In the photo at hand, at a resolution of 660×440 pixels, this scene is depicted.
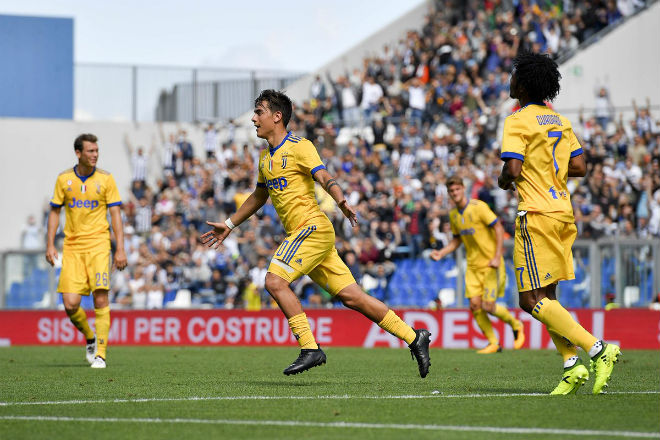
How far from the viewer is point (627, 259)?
19359 mm

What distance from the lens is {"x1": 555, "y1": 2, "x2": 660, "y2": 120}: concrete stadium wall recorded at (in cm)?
2809

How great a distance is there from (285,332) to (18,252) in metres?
5.95

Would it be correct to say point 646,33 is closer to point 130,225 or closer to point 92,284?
point 130,225

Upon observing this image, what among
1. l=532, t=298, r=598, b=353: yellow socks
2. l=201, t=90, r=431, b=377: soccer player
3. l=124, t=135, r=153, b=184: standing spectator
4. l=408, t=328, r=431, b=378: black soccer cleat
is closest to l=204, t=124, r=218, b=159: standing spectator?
l=124, t=135, r=153, b=184: standing spectator

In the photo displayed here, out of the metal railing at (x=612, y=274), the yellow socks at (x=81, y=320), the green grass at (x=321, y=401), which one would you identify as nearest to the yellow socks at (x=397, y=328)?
the green grass at (x=321, y=401)

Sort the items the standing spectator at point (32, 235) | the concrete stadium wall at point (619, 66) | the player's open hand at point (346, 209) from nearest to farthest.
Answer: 1. the player's open hand at point (346, 209)
2. the concrete stadium wall at point (619, 66)
3. the standing spectator at point (32, 235)

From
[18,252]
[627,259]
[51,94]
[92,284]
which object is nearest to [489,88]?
[627,259]

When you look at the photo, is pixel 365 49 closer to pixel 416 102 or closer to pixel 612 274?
pixel 416 102

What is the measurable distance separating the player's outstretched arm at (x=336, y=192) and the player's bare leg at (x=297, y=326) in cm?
93

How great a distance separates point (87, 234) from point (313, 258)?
424cm

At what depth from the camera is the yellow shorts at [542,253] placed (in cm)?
857

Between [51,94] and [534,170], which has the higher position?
[51,94]

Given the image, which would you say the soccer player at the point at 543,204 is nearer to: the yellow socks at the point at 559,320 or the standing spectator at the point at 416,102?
the yellow socks at the point at 559,320

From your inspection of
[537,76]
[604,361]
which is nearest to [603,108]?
[537,76]
